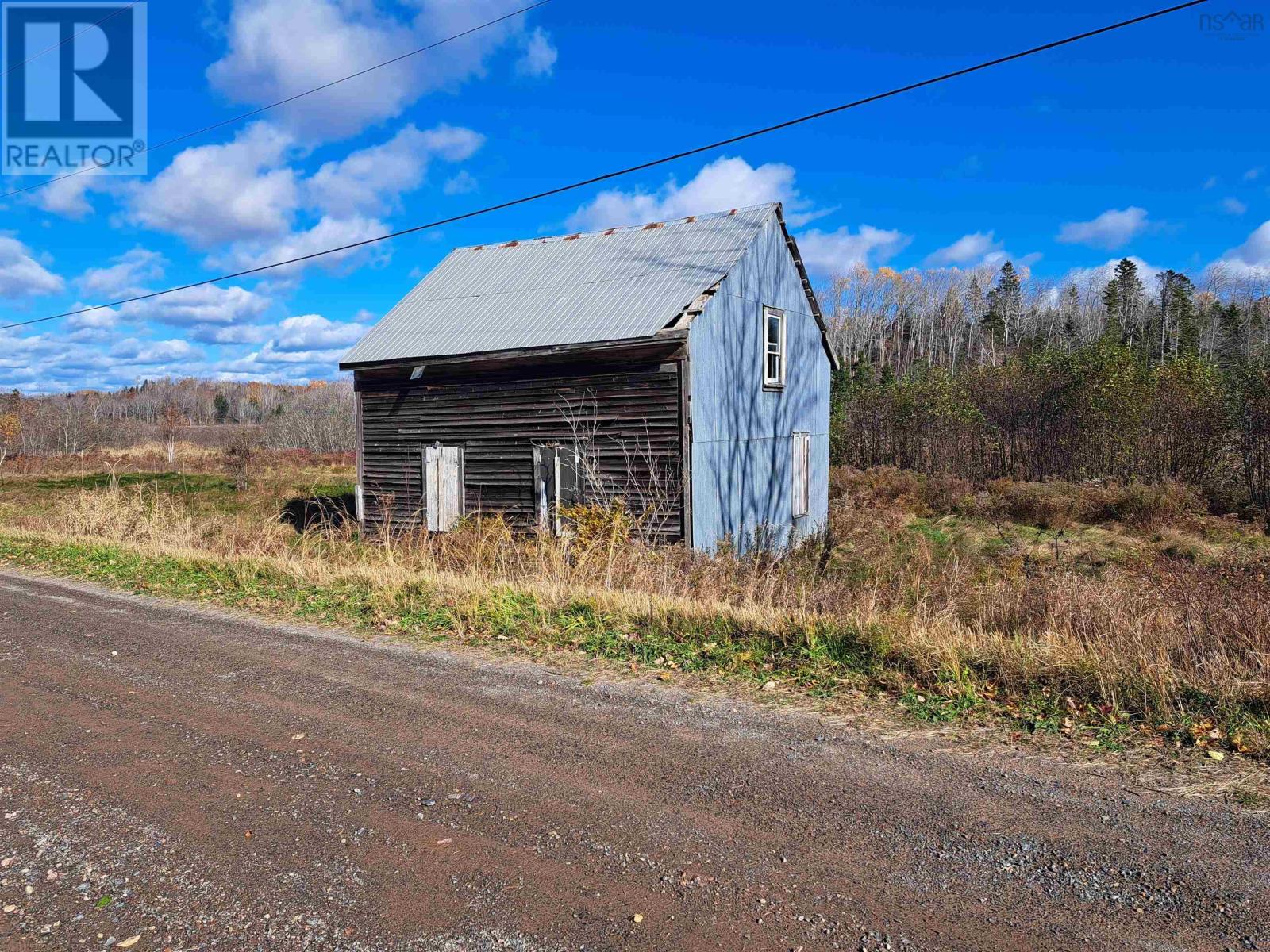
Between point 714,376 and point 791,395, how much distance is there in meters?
3.93

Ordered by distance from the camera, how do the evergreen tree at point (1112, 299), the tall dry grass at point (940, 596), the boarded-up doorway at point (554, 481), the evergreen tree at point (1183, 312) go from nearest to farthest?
the tall dry grass at point (940, 596)
the boarded-up doorway at point (554, 481)
the evergreen tree at point (1183, 312)
the evergreen tree at point (1112, 299)

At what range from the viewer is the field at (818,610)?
16.2 ft

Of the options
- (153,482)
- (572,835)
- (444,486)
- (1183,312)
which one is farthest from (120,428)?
(1183,312)

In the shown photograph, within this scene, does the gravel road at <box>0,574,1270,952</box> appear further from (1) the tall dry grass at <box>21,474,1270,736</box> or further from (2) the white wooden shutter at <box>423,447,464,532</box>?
(2) the white wooden shutter at <box>423,447,464,532</box>

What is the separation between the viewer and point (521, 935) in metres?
2.95

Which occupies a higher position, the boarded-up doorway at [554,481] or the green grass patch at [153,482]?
the green grass patch at [153,482]

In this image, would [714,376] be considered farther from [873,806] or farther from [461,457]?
[873,806]

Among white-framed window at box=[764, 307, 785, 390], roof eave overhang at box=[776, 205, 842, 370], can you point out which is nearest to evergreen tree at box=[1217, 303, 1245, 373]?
roof eave overhang at box=[776, 205, 842, 370]

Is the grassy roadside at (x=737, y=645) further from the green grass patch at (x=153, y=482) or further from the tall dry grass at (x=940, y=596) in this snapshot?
the green grass patch at (x=153, y=482)

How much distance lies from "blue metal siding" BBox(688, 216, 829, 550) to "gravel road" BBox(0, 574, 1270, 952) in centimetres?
859

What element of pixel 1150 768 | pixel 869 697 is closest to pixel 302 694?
pixel 869 697

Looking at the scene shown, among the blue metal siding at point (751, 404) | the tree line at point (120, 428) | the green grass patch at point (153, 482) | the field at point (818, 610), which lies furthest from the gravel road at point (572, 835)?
the tree line at point (120, 428)

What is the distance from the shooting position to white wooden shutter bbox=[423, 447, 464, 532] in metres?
15.3

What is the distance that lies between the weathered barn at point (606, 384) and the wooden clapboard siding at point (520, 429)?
0.10ft
